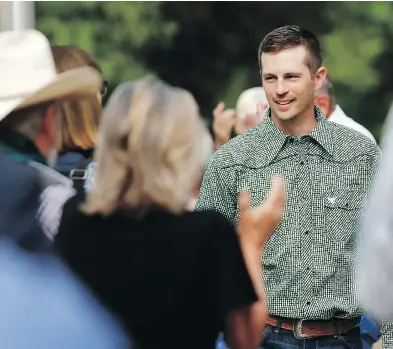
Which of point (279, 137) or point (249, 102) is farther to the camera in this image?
point (249, 102)

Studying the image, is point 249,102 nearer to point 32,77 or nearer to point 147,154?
point 32,77

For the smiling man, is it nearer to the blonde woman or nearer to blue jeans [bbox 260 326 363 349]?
blue jeans [bbox 260 326 363 349]

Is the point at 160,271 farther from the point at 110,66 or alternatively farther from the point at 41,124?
the point at 110,66

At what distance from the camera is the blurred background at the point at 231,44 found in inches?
416

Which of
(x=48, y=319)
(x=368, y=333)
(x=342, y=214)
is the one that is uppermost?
(x=48, y=319)

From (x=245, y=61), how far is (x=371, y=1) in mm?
1448

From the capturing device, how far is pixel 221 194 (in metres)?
3.94

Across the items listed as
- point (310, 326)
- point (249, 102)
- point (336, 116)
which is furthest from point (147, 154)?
point (249, 102)

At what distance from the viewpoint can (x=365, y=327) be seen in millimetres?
4754

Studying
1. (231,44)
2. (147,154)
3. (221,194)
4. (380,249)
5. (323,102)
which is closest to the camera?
(380,249)

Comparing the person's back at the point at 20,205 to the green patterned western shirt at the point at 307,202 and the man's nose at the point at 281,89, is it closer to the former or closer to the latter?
the green patterned western shirt at the point at 307,202

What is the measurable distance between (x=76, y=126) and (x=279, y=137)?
31.6 inches

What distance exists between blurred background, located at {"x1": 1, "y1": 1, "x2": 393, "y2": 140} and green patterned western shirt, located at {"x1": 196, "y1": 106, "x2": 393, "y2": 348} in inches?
254

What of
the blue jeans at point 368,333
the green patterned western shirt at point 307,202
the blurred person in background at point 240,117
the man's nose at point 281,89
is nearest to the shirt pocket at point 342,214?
the green patterned western shirt at point 307,202
